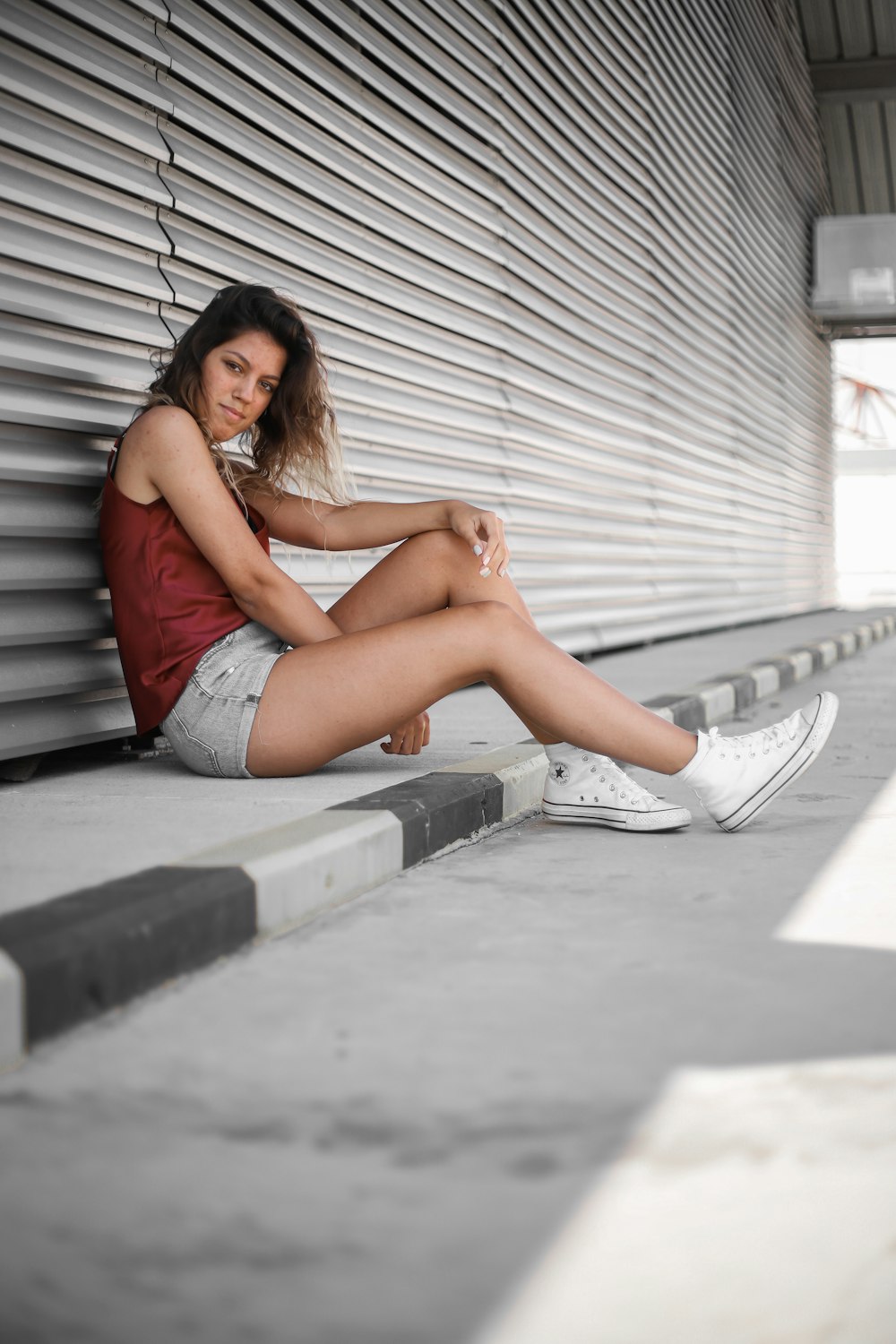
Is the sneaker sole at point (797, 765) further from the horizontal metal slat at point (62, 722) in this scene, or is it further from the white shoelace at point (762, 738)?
the horizontal metal slat at point (62, 722)

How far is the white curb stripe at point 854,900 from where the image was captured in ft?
8.38


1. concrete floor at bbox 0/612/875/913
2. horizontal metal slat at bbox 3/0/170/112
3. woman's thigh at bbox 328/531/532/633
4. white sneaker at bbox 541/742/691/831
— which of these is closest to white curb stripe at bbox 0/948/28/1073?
concrete floor at bbox 0/612/875/913

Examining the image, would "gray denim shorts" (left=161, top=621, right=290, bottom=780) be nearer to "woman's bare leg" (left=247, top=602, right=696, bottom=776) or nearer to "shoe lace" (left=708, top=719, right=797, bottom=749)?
"woman's bare leg" (left=247, top=602, right=696, bottom=776)

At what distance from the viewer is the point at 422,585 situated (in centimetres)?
385

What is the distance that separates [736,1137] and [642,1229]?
26 cm

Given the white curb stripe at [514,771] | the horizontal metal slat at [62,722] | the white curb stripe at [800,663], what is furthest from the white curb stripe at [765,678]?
the horizontal metal slat at [62,722]

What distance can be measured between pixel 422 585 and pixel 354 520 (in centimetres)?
38

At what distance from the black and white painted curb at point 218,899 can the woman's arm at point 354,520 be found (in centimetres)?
65

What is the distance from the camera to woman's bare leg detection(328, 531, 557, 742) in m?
3.79

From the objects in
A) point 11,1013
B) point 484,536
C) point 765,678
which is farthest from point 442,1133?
point 765,678

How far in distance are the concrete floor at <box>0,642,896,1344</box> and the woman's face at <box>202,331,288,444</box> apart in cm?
143

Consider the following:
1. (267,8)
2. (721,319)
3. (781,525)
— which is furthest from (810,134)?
(267,8)

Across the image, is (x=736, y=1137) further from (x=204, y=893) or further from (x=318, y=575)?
(x=318, y=575)

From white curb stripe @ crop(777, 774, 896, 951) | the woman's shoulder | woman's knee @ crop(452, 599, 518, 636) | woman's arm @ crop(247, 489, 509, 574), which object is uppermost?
the woman's shoulder
